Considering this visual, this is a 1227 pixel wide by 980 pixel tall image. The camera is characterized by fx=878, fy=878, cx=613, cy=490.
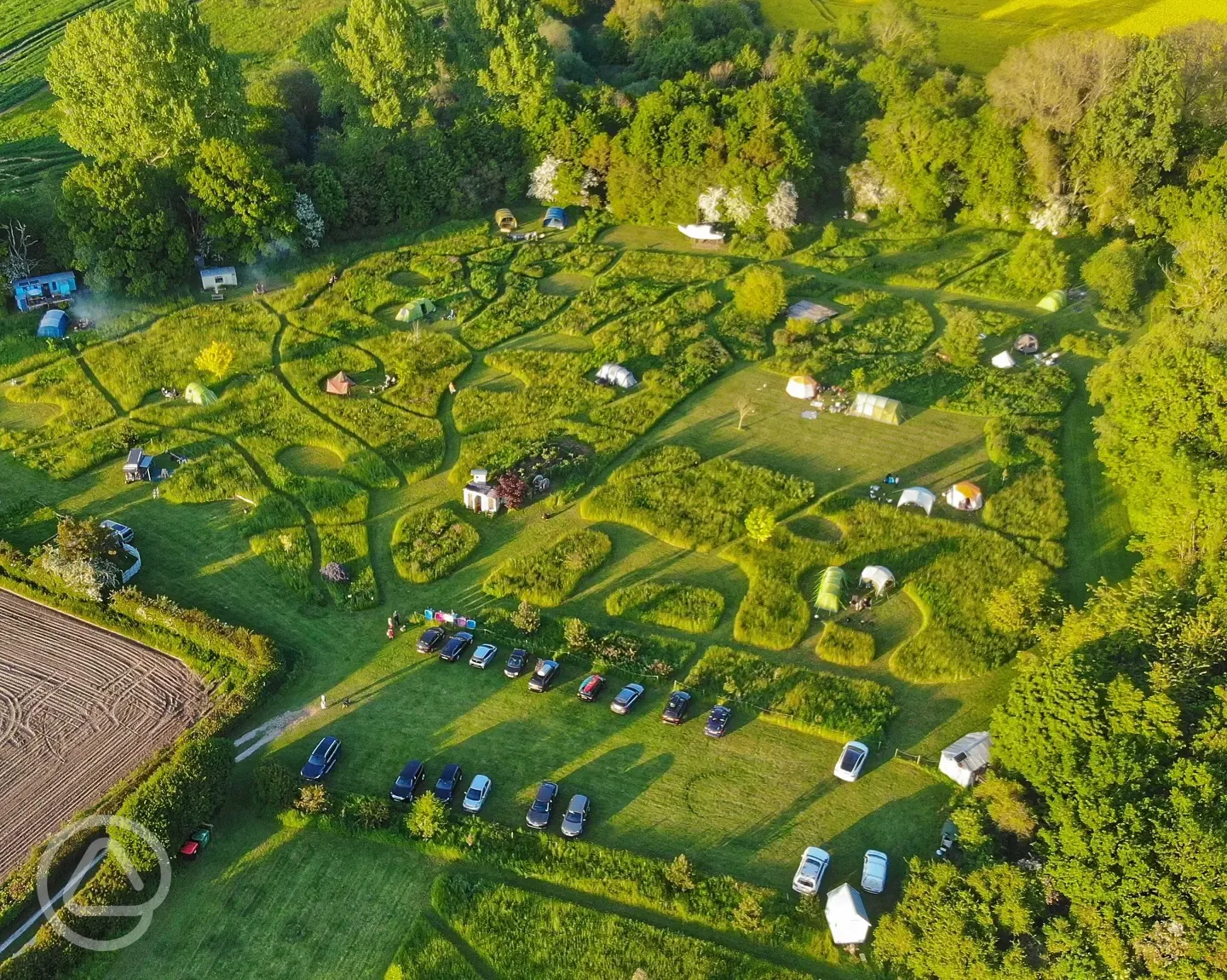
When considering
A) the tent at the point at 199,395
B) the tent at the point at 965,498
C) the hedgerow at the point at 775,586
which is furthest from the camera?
the tent at the point at 199,395

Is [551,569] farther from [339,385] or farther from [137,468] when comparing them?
[137,468]

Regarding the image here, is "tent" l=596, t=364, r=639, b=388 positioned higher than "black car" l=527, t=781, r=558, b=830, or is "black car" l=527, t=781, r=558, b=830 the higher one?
"tent" l=596, t=364, r=639, b=388

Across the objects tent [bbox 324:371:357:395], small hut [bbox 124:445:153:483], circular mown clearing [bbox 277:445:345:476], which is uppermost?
small hut [bbox 124:445:153:483]

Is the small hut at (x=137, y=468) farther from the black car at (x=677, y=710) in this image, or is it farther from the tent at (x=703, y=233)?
the tent at (x=703, y=233)

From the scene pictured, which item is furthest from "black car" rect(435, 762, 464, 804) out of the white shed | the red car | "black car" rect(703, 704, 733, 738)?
the white shed

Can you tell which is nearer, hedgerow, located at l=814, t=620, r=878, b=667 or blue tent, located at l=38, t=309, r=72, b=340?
hedgerow, located at l=814, t=620, r=878, b=667

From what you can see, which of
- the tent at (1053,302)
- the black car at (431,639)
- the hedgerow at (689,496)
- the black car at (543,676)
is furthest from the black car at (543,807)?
the tent at (1053,302)

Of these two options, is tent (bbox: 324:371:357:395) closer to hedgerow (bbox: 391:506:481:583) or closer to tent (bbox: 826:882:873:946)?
hedgerow (bbox: 391:506:481:583)
